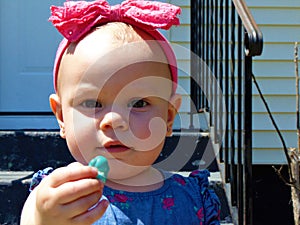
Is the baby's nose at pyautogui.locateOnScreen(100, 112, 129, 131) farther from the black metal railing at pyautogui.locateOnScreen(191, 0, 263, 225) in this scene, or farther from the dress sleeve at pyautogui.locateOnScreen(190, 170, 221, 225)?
the black metal railing at pyautogui.locateOnScreen(191, 0, 263, 225)

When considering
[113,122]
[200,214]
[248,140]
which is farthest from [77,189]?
[248,140]

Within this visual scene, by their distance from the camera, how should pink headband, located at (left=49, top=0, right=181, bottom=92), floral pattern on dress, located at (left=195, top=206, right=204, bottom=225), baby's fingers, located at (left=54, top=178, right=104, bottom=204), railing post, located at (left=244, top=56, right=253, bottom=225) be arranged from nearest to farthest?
baby's fingers, located at (left=54, top=178, right=104, bottom=204) → pink headband, located at (left=49, top=0, right=181, bottom=92) → floral pattern on dress, located at (left=195, top=206, right=204, bottom=225) → railing post, located at (left=244, top=56, right=253, bottom=225)

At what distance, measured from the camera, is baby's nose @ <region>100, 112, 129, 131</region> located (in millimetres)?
1116

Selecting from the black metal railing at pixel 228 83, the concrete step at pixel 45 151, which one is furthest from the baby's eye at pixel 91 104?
the concrete step at pixel 45 151

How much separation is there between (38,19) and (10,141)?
120 centimetres

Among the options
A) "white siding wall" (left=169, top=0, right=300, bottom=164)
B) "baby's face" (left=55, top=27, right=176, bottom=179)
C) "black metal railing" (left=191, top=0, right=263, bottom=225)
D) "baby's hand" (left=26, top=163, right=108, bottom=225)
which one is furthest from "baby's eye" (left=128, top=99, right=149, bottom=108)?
"white siding wall" (left=169, top=0, right=300, bottom=164)

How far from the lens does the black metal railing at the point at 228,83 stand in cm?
236

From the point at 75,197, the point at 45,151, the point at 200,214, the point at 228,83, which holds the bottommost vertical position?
the point at 45,151

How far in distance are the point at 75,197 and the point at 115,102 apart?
0.26 meters

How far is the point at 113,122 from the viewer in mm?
1115

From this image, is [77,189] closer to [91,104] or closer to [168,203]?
[91,104]

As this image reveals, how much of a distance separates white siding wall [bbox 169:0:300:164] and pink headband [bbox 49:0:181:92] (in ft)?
10.5

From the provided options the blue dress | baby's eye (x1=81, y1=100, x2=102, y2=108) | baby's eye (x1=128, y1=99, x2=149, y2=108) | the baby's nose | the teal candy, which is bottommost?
the blue dress

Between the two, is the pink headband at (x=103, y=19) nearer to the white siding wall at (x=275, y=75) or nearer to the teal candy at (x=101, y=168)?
the teal candy at (x=101, y=168)
